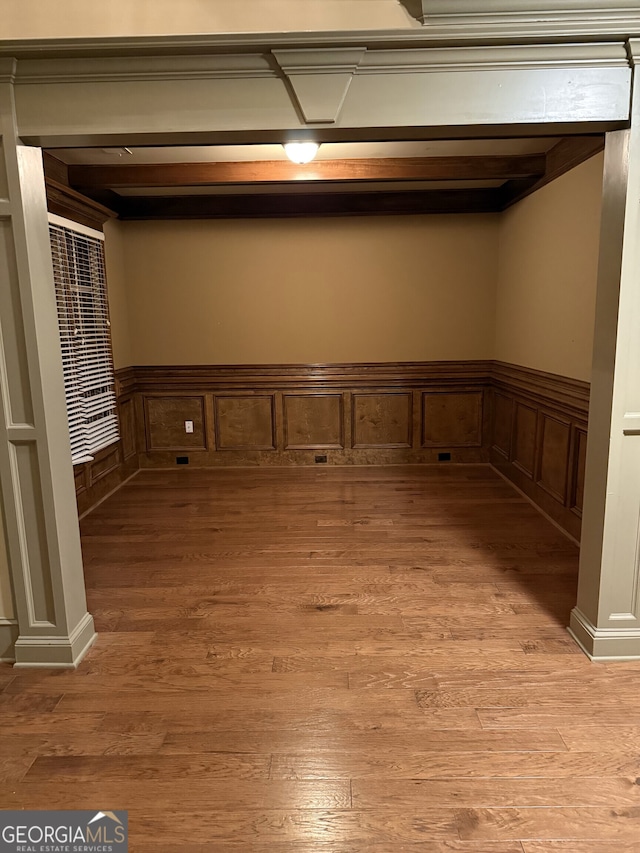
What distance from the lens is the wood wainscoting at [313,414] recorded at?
547 centimetres

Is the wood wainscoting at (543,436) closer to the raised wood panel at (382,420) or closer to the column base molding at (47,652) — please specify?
the raised wood panel at (382,420)

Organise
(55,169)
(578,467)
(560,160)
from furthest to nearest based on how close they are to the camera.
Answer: (55,169) → (560,160) → (578,467)

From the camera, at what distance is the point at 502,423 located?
5.19m

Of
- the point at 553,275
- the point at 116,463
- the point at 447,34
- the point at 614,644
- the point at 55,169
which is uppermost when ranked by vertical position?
the point at 55,169

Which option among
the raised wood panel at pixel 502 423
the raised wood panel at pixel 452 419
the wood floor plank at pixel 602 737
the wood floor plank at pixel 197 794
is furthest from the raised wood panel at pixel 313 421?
the wood floor plank at pixel 197 794

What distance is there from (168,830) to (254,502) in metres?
2.99

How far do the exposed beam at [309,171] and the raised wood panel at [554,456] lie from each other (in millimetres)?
1918

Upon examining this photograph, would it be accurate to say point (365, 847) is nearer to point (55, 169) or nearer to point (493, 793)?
point (493, 793)

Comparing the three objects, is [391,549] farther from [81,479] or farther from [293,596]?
[81,479]

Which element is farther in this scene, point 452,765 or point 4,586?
point 4,586

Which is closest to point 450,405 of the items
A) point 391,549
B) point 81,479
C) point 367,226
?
point 367,226

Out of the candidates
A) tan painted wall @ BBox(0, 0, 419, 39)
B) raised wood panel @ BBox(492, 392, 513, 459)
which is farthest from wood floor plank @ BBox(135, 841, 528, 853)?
raised wood panel @ BBox(492, 392, 513, 459)

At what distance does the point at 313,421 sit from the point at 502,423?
72.7 inches

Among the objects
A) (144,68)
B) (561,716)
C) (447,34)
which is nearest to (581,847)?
(561,716)
